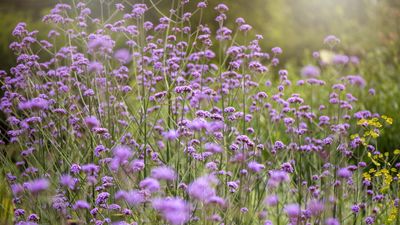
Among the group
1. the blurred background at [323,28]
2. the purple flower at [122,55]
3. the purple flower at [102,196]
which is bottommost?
the purple flower at [102,196]

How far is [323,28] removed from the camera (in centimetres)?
1555

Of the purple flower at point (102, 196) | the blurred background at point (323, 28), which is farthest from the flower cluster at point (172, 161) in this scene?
the blurred background at point (323, 28)

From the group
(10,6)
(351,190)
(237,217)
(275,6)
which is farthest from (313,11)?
(237,217)

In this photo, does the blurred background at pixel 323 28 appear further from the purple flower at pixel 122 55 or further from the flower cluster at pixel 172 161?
the purple flower at pixel 122 55

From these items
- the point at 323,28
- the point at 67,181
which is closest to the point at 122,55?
the point at 67,181

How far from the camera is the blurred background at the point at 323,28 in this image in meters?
8.30

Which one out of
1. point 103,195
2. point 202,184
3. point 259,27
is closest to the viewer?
point 202,184

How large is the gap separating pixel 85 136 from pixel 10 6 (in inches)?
357

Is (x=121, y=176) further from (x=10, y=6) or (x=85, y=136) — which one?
(x=10, y=6)

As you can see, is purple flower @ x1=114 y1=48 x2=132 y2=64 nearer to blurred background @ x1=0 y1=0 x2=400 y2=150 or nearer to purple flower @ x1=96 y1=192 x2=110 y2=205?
purple flower @ x1=96 y1=192 x2=110 y2=205

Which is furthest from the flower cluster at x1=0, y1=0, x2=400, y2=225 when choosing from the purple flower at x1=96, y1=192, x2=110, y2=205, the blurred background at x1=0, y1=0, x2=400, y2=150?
the blurred background at x1=0, y1=0, x2=400, y2=150

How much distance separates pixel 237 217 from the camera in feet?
10.8

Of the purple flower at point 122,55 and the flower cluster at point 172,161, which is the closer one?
the flower cluster at point 172,161

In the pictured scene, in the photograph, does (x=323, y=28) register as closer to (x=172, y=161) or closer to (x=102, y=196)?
(x=172, y=161)
